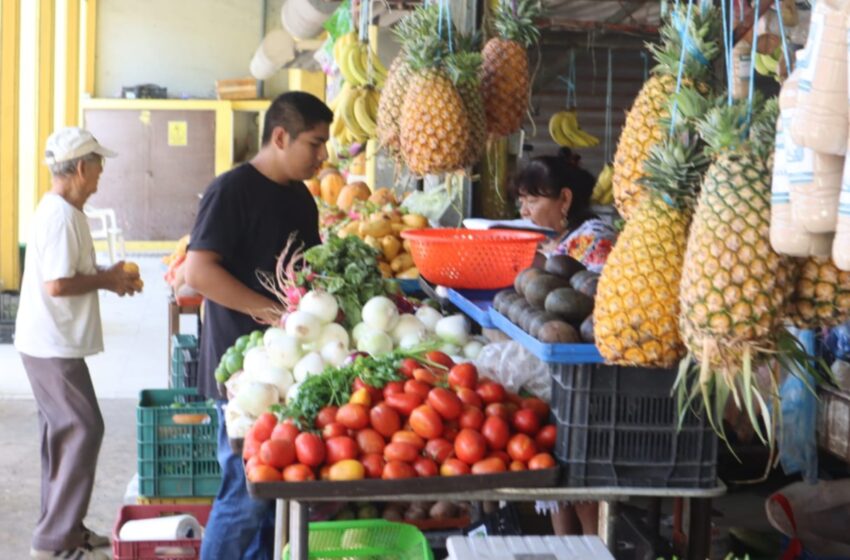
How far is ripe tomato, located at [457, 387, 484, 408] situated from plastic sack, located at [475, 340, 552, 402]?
25cm

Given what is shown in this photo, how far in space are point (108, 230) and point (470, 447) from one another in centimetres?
1213

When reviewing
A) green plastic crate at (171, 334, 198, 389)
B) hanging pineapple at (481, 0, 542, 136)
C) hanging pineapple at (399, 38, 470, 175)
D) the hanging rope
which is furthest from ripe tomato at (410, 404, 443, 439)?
the hanging rope

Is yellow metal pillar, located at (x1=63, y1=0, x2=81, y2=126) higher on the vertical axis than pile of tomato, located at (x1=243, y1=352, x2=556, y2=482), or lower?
higher

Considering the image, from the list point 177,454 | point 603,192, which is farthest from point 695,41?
point 603,192

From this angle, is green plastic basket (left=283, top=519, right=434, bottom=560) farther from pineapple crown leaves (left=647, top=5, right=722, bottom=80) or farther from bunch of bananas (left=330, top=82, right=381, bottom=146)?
bunch of bananas (left=330, top=82, right=381, bottom=146)

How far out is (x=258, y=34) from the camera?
17578 mm

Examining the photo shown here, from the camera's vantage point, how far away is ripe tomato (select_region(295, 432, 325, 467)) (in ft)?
8.81

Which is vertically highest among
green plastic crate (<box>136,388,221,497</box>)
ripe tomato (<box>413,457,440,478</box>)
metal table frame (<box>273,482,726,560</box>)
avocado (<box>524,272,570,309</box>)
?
avocado (<box>524,272,570,309</box>)

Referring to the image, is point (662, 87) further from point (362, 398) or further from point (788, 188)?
point (362, 398)

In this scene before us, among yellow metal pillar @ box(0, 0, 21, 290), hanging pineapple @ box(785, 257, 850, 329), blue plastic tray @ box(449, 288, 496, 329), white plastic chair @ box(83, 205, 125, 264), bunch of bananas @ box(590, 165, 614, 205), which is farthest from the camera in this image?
white plastic chair @ box(83, 205, 125, 264)

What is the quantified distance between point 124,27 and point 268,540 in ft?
48.1

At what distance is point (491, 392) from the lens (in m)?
2.87

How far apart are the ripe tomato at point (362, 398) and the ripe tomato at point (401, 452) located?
176mm

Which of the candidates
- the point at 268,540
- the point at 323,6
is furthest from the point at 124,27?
the point at 268,540
